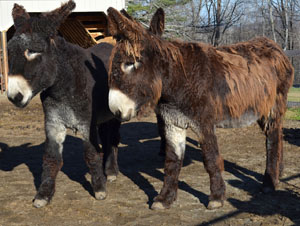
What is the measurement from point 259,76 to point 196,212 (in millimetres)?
1773

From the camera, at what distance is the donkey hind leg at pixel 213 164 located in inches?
148

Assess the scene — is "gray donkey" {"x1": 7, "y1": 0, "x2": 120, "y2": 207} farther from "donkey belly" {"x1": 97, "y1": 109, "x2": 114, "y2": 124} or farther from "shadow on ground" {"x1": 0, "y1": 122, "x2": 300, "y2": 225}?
"shadow on ground" {"x1": 0, "y1": 122, "x2": 300, "y2": 225}

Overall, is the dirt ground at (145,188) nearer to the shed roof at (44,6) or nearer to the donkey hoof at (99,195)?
the donkey hoof at (99,195)

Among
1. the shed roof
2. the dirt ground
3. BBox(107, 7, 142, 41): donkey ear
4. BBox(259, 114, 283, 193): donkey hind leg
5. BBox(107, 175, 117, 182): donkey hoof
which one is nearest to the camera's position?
BBox(107, 7, 142, 41): donkey ear

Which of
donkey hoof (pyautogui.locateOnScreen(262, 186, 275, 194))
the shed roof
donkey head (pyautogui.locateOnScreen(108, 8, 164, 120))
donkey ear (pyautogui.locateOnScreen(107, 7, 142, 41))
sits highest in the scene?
the shed roof

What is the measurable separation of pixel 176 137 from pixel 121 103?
0.92 metres

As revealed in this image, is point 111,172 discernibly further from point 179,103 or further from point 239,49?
point 239,49

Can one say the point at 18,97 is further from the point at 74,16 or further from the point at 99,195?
the point at 74,16

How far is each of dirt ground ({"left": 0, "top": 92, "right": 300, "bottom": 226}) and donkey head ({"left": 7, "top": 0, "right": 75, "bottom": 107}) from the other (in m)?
1.36

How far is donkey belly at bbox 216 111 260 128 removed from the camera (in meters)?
4.02

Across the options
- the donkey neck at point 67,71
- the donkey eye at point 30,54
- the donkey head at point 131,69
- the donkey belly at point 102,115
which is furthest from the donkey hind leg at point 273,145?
the donkey eye at point 30,54

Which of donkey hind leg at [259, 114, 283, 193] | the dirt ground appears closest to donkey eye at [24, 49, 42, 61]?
the dirt ground

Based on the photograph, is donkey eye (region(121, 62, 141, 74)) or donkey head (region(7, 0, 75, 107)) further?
A: donkey head (region(7, 0, 75, 107))

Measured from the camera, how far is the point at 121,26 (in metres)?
3.22
